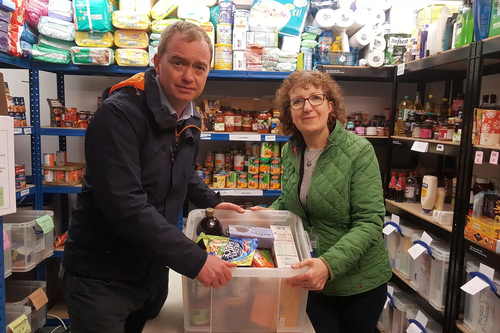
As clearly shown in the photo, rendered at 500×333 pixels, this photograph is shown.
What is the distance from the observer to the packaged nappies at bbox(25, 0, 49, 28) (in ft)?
9.44

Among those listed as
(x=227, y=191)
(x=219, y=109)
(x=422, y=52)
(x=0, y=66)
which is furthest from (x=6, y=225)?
(x=422, y=52)

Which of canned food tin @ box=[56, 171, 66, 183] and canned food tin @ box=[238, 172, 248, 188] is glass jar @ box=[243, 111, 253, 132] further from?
canned food tin @ box=[56, 171, 66, 183]

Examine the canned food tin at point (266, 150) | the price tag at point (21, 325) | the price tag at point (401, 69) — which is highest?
the price tag at point (401, 69)

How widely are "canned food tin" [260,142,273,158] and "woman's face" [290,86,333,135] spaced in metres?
1.63

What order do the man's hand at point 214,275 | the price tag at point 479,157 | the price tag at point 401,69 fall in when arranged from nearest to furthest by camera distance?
the man's hand at point 214,275, the price tag at point 479,157, the price tag at point 401,69

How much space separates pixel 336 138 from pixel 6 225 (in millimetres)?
2378

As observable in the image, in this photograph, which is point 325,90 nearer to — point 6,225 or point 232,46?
point 232,46

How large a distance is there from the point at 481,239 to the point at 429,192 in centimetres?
61

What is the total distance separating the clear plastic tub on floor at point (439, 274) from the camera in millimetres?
2346

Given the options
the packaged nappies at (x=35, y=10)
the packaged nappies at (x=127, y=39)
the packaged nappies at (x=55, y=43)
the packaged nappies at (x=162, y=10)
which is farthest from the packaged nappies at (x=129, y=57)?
the packaged nappies at (x=35, y=10)

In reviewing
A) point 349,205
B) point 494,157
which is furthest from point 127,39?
A: point 494,157

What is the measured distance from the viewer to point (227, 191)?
3.18 meters

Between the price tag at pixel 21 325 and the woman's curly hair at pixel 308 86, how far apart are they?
7.47 feet

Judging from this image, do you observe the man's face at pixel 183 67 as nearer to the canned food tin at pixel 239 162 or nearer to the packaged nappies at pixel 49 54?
the canned food tin at pixel 239 162
